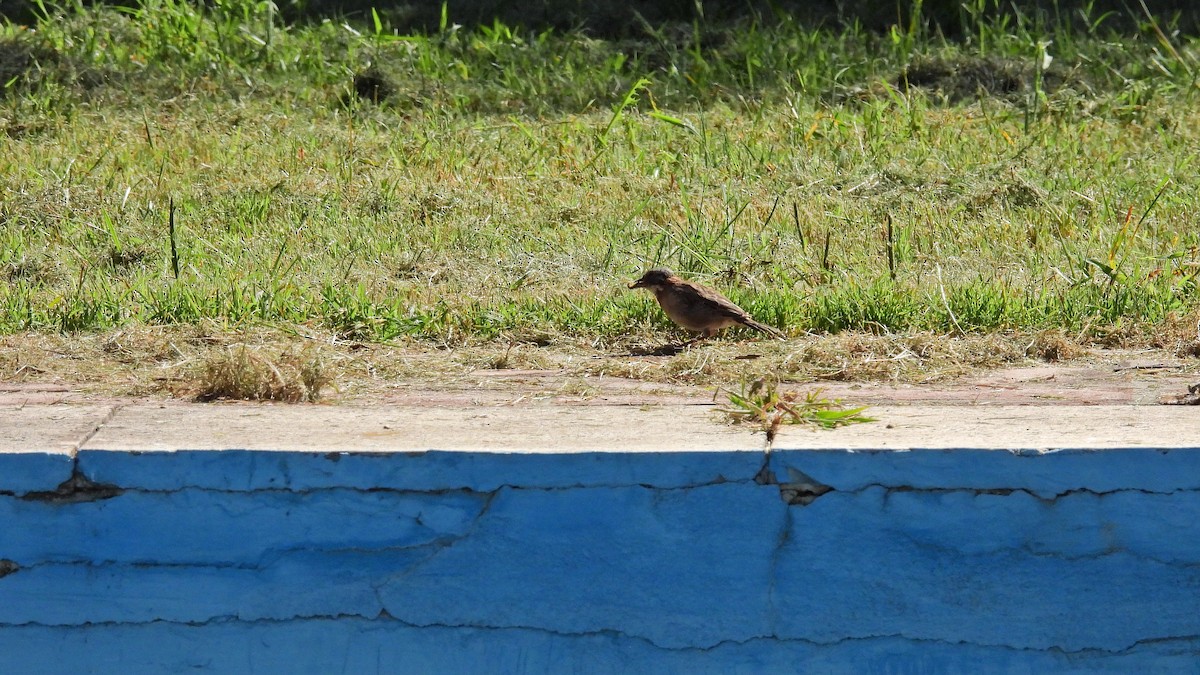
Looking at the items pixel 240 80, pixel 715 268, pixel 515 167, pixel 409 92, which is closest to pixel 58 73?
pixel 240 80

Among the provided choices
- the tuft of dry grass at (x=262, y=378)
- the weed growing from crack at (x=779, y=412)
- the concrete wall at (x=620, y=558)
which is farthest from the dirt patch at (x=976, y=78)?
the concrete wall at (x=620, y=558)

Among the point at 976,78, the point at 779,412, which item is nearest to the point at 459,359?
the point at 779,412

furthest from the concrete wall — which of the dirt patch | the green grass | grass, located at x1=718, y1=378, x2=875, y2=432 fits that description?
the dirt patch

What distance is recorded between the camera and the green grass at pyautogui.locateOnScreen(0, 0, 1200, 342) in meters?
5.98

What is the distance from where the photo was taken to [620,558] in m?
3.69

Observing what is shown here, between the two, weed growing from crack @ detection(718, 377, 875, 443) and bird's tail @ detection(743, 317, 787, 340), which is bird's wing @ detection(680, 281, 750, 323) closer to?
bird's tail @ detection(743, 317, 787, 340)

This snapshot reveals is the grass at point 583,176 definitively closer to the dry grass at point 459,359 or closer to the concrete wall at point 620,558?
the dry grass at point 459,359

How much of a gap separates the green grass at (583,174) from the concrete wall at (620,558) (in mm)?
2026

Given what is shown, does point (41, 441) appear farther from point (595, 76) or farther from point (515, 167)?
point (595, 76)

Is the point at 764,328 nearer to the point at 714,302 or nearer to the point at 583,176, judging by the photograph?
the point at 714,302

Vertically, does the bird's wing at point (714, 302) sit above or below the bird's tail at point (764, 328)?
above

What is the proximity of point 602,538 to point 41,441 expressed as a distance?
1.48 m

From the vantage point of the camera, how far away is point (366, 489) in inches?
145

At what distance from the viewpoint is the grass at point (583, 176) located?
232 inches
